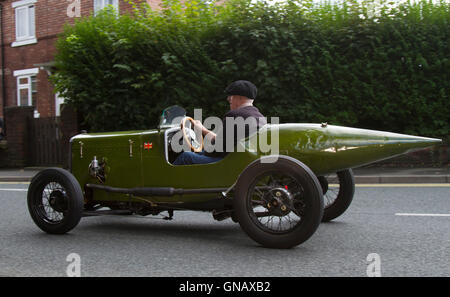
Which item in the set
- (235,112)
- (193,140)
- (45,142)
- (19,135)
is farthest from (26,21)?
(235,112)

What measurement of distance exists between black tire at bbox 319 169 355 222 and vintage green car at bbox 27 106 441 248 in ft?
0.04

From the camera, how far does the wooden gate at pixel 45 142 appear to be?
15.4 meters

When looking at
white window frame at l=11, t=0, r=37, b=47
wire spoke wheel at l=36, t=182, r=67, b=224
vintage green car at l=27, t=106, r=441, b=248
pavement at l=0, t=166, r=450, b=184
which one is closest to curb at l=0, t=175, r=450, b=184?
pavement at l=0, t=166, r=450, b=184

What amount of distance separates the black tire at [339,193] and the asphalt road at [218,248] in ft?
0.54

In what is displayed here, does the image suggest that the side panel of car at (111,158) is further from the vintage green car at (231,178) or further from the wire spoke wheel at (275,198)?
the wire spoke wheel at (275,198)

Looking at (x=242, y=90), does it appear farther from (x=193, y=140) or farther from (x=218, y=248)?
(x=218, y=248)

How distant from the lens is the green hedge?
1113 centimetres

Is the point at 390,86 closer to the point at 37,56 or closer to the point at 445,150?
the point at 445,150

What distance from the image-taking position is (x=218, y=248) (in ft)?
13.5

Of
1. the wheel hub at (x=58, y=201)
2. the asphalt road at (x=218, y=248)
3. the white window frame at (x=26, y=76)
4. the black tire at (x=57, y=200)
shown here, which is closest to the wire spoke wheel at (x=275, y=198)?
the asphalt road at (x=218, y=248)

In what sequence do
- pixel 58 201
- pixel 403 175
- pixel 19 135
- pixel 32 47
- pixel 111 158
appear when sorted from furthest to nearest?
1. pixel 32 47
2. pixel 19 135
3. pixel 403 175
4. pixel 111 158
5. pixel 58 201

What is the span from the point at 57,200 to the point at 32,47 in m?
18.6

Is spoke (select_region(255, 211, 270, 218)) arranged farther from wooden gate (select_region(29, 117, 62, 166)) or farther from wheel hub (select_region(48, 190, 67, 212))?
wooden gate (select_region(29, 117, 62, 166))
